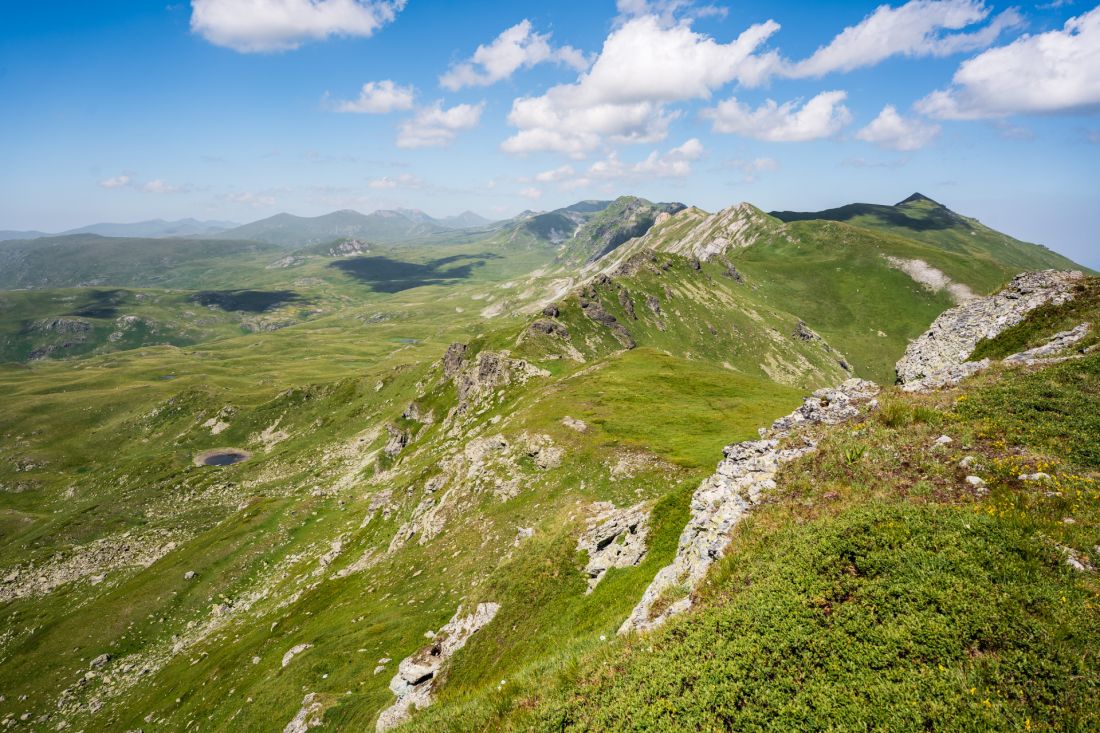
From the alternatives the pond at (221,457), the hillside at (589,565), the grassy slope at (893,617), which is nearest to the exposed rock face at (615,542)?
the hillside at (589,565)

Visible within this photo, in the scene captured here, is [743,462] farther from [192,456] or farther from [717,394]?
[192,456]

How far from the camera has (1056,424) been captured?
59.5 ft

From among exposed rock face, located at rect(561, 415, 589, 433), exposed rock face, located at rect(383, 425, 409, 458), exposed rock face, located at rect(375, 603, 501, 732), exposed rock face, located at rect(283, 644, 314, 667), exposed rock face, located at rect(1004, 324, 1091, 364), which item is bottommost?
exposed rock face, located at rect(383, 425, 409, 458)

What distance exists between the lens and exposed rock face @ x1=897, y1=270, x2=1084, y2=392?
1443 inches

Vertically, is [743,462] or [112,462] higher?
[743,462]

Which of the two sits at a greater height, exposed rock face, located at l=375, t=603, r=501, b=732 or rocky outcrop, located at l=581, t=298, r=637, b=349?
rocky outcrop, located at l=581, t=298, r=637, b=349

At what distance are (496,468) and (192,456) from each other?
513 ft

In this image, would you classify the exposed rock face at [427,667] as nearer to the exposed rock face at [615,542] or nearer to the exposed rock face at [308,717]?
the exposed rock face at [308,717]

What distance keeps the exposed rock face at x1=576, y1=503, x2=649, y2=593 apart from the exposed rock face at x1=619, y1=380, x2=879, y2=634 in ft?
15.5

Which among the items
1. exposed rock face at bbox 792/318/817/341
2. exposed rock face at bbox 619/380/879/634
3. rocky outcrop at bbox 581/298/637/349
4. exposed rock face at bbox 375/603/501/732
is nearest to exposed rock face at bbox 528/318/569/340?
rocky outcrop at bbox 581/298/637/349

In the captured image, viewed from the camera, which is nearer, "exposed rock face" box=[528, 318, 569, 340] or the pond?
"exposed rock face" box=[528, 318, 569, 340]

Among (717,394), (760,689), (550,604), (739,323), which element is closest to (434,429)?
(717,394)

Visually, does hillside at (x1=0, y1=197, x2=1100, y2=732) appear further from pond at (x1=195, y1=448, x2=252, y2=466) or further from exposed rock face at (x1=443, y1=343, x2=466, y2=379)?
pond at (x1=195, y1=448, x2=252, y2=466)

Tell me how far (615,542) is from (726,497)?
32.3ft
